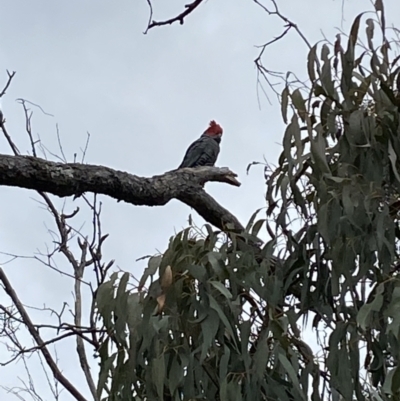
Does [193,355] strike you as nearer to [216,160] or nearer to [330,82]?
[330,82]

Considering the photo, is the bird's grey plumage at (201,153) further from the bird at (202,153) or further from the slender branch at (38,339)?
the slender branch at (38,339)

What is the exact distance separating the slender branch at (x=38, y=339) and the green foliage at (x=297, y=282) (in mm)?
832

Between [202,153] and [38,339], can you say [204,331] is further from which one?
[202,153]

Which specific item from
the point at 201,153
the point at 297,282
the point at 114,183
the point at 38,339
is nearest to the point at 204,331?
the point at 297,282

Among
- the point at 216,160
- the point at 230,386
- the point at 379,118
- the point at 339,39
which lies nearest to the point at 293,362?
the point at 230,386

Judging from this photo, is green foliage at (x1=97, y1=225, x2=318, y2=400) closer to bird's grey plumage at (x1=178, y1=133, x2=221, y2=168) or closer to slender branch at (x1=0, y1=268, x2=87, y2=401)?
slender branch at (x1=0, y1=268, x2=87, y2=401)

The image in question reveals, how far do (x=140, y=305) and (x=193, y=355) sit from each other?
166mm

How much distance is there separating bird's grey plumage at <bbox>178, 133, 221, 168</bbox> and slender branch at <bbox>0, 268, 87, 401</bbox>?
2.48 meters

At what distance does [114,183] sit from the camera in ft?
6.02

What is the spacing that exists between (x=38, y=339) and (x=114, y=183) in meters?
0.87

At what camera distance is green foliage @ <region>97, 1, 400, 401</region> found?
1.39 meters

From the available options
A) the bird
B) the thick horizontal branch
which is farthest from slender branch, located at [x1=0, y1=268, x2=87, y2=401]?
the bird

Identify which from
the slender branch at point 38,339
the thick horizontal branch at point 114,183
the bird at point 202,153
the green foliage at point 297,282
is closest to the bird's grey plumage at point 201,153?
the bird at point 202,153

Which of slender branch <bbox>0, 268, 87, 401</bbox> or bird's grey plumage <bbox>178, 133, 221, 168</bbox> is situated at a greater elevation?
bird's grey plumage <bbox>178, 133, 221, 168</bbox>
